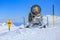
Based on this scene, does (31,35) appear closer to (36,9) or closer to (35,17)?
(36,9)

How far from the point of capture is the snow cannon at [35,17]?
18875 millimetres

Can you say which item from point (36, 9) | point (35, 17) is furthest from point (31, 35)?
point (35, 17)

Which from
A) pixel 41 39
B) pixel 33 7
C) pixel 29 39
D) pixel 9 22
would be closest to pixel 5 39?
pixel 29 39

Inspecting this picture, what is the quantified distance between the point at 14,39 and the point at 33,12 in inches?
305

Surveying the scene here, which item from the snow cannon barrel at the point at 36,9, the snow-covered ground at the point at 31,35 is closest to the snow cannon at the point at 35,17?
the snow cannon barrel at the point at 36,9

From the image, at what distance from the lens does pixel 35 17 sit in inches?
784

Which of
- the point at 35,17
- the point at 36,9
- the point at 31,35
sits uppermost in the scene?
the point at 36,9

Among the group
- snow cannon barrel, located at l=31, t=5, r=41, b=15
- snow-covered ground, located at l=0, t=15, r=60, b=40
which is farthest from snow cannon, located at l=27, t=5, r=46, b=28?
snow-covered ground, located at l=0, t=15, r=60, b=40

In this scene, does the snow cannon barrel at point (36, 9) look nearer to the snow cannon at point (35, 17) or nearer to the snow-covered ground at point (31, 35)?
the snow cannon at point (35, 17)

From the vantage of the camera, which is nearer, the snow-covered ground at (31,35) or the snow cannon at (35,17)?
the snow-covered ground at (31,35)

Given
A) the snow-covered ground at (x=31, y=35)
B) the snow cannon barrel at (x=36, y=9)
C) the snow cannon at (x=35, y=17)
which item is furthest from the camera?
the snow cannon at (x=35, y=17)

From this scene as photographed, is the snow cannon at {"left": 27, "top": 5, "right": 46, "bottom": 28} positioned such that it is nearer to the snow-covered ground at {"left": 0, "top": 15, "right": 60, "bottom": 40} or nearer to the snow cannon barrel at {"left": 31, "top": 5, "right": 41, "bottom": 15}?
the snow cannon barrel at {"left": 31, "top": 5, "right": 41, "bottom": 15}

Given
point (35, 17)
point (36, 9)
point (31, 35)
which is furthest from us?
point (35, 17)

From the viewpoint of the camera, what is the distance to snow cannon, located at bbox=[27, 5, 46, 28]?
1888 centimetres
